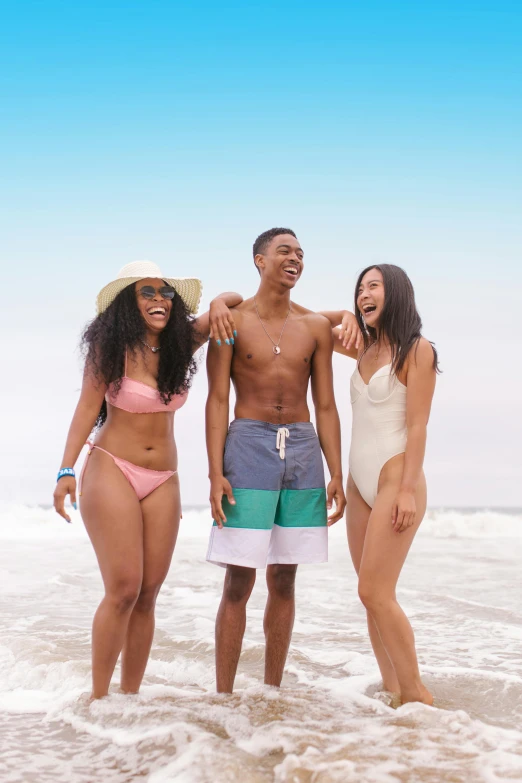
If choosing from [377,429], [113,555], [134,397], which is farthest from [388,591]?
[134,397]

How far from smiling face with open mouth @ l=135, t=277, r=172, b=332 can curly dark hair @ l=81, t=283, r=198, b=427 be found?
0.04m

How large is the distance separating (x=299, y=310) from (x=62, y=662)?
11.1 feet

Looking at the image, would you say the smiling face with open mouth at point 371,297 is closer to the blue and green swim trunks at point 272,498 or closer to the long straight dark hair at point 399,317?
the long straight dark hair at point 399,317

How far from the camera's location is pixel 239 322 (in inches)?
188

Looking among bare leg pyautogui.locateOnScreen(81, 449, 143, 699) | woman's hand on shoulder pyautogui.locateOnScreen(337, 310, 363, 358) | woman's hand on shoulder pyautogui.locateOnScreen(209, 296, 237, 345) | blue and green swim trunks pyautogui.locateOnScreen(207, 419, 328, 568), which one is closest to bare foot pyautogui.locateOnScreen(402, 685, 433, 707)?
blue and green swim trunks pyautogui.locateOnScreen(207, 419, 328, 568)

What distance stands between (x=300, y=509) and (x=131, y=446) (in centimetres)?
111

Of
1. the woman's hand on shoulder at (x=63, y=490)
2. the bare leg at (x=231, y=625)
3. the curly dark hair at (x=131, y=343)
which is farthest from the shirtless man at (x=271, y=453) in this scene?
the woman's hand on shoulder at (x=63, y=490)

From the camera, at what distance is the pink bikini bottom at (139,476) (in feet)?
14.1

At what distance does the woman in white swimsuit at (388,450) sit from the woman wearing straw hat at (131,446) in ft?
2.91

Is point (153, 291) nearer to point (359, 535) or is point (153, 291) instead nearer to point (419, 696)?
point (359, 535)

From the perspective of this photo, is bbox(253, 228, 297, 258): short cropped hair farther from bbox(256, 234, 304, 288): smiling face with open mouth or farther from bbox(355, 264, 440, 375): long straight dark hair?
bbox(355, 264, 440, 375): long straight dark hair

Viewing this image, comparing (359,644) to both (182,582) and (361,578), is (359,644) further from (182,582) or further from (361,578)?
(182,582)

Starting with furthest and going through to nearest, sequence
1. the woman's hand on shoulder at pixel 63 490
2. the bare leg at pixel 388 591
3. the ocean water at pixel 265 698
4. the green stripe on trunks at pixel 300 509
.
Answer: the green stripe on trunks at pixel 300 509 < the woman's hand on shoulder at pixel 63 490 < the bare leg at pixel 388 591 < the ocean water at pixel 265 698

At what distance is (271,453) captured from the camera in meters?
4.57
